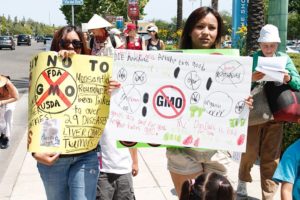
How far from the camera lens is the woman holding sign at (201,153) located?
2588 millimetres

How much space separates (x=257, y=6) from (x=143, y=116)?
22.1ft

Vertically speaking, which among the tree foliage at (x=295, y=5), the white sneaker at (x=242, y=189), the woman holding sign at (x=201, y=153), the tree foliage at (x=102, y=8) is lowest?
the white sneaker at (x=242, y=189)

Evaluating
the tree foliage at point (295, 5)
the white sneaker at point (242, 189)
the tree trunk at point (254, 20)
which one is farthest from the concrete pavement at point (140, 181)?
the tree foliage at point (295, 5)

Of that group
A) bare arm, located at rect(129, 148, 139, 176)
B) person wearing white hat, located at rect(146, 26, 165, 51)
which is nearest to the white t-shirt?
bare arm, located at rect(129, 148, 139, 176)

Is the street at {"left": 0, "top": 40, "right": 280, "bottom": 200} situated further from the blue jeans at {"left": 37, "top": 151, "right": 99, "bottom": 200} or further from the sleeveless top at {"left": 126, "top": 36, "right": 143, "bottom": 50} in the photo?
Result: the sleeveless top at {"left": 126, "top": 36, "right": 143, "bottom": 50}

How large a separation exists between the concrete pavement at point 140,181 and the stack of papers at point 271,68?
7.10 ft

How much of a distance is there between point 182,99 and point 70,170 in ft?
2.62

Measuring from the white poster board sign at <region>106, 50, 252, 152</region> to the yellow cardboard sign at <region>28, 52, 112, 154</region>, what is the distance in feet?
0.33

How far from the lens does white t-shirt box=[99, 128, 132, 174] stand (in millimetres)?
2845

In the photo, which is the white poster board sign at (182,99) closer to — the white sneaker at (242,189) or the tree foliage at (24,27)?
the white sneaker at (242,189)

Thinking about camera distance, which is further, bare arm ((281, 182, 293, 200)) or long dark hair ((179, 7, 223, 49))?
long dark hair ((179, 7, 223, 49))

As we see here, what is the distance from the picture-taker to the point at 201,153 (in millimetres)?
2590

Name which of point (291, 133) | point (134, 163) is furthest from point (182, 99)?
point (291, 133)

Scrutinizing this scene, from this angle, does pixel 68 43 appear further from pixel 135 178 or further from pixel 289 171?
pixel 135 178
